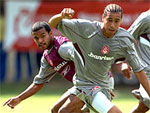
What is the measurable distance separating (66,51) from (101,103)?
1057mm

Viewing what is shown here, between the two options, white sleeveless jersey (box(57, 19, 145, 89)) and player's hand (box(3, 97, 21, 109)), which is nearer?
white sleeveless jersey (box(57, 19, 145, 89))

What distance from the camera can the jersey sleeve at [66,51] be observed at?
6441 mm

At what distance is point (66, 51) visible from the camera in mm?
6508

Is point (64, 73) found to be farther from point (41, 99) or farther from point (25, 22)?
point (25, 22)

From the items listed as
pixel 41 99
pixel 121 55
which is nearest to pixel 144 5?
pixel 41 99

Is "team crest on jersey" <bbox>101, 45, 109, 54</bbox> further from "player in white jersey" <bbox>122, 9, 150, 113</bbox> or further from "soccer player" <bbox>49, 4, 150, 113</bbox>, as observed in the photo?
"player in white jersey" <bbox>122, 9, 150, 113</bbox>

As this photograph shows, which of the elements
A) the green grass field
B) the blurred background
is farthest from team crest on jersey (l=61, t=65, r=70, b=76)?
the blurred background

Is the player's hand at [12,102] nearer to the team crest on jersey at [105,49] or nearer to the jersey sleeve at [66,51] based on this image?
the jersey sleeve at [66,51]

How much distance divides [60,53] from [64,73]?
0.37 metres

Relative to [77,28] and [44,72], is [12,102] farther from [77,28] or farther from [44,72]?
[77,28]

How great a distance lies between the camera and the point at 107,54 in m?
5.89

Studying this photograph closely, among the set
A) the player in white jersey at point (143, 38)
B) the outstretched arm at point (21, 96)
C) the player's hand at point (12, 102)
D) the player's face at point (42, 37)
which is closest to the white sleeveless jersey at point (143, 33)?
the player in white jersey at point (143, 38)

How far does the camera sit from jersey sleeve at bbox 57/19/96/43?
227 inches

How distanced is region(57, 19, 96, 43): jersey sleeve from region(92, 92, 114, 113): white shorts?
0.80 meters
